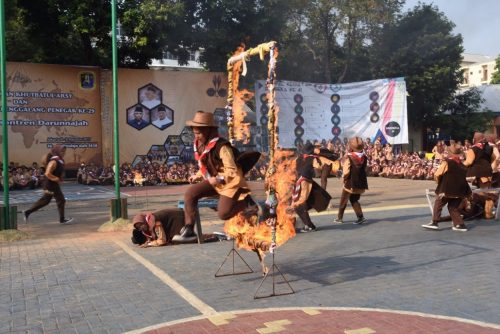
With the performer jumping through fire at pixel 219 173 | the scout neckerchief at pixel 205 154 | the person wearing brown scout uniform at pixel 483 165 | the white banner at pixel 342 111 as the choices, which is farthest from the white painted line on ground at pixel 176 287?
the white banner at pixel 342 111

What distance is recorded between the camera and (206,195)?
6.53 metres

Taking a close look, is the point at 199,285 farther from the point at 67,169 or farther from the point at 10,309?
the point at 67,169

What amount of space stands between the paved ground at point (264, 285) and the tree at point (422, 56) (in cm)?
2233

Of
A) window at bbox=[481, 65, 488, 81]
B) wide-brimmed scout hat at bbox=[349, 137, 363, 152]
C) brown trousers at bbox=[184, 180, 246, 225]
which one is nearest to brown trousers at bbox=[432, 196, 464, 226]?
wide-brimmed scout hat at bbox=[349, 137, 363, 152]

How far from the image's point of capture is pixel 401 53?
30.7 metres

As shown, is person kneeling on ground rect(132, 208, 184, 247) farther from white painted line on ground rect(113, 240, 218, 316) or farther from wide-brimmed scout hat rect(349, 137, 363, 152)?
wide-brimmed scout hat rect(349, 137, 363, 152)

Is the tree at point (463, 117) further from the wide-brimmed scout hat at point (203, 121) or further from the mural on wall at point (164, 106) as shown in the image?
the wide-brimmed scout hat at point (203, 121)

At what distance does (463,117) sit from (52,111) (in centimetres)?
2542

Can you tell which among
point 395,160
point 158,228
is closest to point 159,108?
point 395,160

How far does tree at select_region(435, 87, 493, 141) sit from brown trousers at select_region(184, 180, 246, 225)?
30.1m

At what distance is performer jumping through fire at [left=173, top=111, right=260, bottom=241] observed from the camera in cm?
596

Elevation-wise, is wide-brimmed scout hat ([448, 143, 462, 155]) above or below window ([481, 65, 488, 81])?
below

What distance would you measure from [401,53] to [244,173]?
27.0m

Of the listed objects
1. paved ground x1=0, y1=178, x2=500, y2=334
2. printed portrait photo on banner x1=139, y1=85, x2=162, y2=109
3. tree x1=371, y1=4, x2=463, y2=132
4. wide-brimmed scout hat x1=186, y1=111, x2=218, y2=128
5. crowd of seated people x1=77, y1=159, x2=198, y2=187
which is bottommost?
paved ground x1=0, y1=178, x2=500, y2=334
